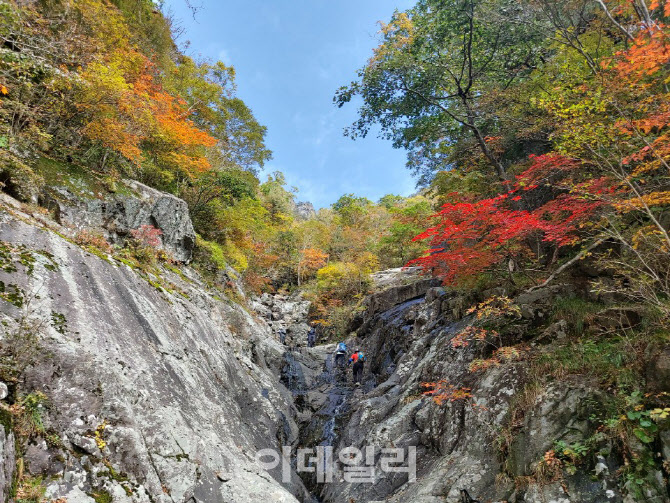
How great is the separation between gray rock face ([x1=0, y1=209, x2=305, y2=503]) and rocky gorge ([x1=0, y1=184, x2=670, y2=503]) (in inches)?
1.1

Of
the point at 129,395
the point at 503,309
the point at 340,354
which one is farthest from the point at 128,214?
the point at 340,354

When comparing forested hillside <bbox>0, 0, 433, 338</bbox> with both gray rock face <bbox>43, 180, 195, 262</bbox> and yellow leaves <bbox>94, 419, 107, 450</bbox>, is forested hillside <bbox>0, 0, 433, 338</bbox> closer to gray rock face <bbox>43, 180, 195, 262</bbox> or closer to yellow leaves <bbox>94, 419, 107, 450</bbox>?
gray rock face <bbox>43, 180, 195, 262</bbox>

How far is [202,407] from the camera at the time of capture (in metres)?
7.06

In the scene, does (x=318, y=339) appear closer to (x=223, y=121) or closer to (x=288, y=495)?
(x=223, y=121)

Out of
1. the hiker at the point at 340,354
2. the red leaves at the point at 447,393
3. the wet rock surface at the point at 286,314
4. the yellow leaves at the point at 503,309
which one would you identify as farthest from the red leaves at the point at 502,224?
the wet rock surface at the point at 286,314

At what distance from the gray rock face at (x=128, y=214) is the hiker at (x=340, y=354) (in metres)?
9.01

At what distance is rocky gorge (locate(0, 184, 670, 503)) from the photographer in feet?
13.9

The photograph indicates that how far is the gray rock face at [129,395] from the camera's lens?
429 centimetres

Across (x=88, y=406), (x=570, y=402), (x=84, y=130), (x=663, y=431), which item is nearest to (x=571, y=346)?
(x=570, y=402)

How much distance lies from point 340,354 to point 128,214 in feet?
39.7

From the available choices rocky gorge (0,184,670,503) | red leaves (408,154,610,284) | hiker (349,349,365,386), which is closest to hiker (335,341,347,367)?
hiker (349,349,365,386)

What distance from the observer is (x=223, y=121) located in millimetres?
24547

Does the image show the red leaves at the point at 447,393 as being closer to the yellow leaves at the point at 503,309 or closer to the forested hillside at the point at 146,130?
the yellow leaves at the point at 503,309

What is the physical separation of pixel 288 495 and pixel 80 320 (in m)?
5.09
